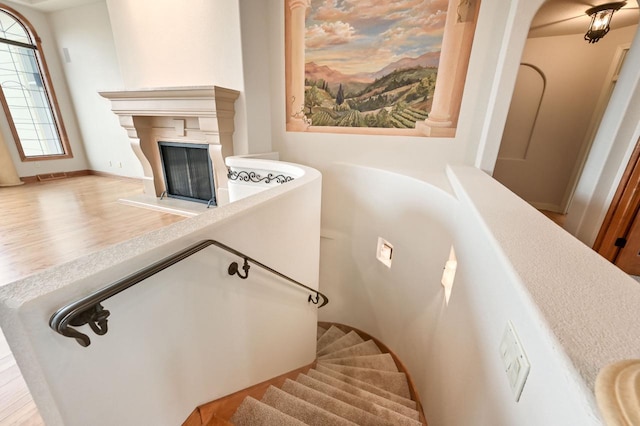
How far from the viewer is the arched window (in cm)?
489

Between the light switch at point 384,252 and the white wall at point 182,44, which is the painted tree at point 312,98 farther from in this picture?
the light switch at point 384,252

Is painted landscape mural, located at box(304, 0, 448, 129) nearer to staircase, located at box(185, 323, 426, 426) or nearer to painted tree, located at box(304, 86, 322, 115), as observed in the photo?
painted tree, located at box(304, 86, 322, 115)


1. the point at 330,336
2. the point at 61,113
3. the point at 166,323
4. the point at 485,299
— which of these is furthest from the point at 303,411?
the point at 61,113

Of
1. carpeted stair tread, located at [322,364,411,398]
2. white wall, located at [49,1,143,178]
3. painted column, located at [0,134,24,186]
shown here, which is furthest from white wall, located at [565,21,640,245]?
painted column, located at [0,134,24,186]

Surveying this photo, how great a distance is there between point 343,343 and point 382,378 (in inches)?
35.6

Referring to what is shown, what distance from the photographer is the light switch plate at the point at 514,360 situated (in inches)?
26.0

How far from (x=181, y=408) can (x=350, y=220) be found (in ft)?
8.36

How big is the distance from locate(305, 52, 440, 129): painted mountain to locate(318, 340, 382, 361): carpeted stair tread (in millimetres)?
2695

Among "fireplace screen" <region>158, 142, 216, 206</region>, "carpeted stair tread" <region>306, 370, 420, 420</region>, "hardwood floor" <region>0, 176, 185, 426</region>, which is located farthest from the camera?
"fireplace screen" <region>158, 142, 216, 206</region>

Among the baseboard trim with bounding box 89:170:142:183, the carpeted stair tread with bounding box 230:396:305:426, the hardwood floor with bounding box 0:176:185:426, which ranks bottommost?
the carpeted stair tread with bounding box 230:396:305:426

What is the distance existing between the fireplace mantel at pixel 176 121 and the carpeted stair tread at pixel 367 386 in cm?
276

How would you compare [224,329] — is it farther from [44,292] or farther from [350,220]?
[350,220]

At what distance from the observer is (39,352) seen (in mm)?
565

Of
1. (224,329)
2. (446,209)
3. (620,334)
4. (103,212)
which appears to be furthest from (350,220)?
(103,212)
